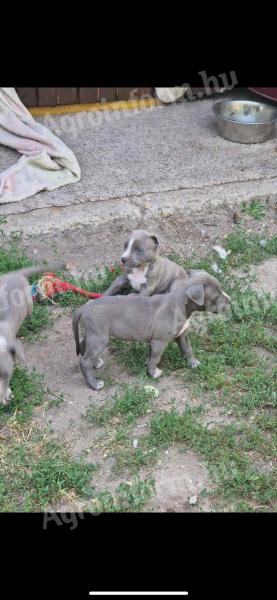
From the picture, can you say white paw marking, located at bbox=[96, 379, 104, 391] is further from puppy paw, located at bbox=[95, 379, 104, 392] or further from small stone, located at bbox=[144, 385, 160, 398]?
small stone, located at bbox=[144, 385, 160, 398]

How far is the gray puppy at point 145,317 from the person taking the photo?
5.68m

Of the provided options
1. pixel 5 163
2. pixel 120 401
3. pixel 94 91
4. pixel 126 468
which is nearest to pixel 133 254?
pixel 120 401

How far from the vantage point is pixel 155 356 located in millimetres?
5867

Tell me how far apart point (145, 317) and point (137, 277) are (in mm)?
846

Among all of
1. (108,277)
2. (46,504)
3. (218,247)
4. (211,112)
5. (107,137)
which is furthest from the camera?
(211,112)

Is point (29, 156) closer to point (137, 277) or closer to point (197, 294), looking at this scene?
point (137, 277)

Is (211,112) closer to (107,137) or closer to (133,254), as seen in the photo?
(107,137)

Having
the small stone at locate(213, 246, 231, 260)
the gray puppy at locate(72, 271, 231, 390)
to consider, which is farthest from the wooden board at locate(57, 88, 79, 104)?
the gray puppy at locate(72, 271, 231, 390)

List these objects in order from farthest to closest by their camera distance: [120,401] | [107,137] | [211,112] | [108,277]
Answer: [211,112], [107,137], [108,277], [120,401]

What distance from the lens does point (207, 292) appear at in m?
5.82

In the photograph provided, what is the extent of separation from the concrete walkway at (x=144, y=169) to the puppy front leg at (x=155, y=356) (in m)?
2.41

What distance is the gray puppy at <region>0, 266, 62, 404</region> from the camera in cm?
550

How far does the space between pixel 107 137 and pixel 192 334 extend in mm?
3925

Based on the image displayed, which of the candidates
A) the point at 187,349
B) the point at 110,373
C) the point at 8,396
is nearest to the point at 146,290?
the point at 187,349
